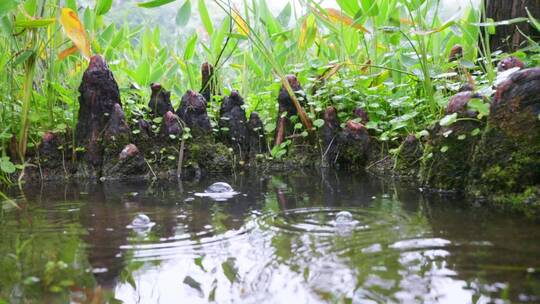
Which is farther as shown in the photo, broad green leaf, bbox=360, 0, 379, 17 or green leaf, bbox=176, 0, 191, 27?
broad green leaf, bbox=360, 0, 379, 17

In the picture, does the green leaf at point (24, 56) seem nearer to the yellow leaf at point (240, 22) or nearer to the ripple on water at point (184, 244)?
the yellow leaf at point (240, 22)

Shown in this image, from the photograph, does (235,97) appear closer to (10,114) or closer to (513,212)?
A: (10,114)

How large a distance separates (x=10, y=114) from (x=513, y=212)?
3037 mm

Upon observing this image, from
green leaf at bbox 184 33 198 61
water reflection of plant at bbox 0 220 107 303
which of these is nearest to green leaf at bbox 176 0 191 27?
water reflection of plant at bbox 0 220 107 303

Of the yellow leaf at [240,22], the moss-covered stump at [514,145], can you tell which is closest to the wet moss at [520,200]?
the moss-covered stump at [514,145]

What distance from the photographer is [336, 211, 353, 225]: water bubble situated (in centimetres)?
197

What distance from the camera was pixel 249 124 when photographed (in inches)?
166

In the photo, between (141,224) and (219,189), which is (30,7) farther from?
(141,224)

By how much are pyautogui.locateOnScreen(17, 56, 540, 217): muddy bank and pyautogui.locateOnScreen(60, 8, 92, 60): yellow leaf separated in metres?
0.59

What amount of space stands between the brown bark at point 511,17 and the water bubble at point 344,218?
2.20 metres

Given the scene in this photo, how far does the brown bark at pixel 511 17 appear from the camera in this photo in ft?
11.7

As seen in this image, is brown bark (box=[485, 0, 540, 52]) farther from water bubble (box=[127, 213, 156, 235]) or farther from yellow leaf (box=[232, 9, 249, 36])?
water bubble (box=[127, 213, 156, 235])

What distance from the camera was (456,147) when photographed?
2707 mm

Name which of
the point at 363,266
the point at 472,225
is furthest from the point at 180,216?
the point at 472,225
